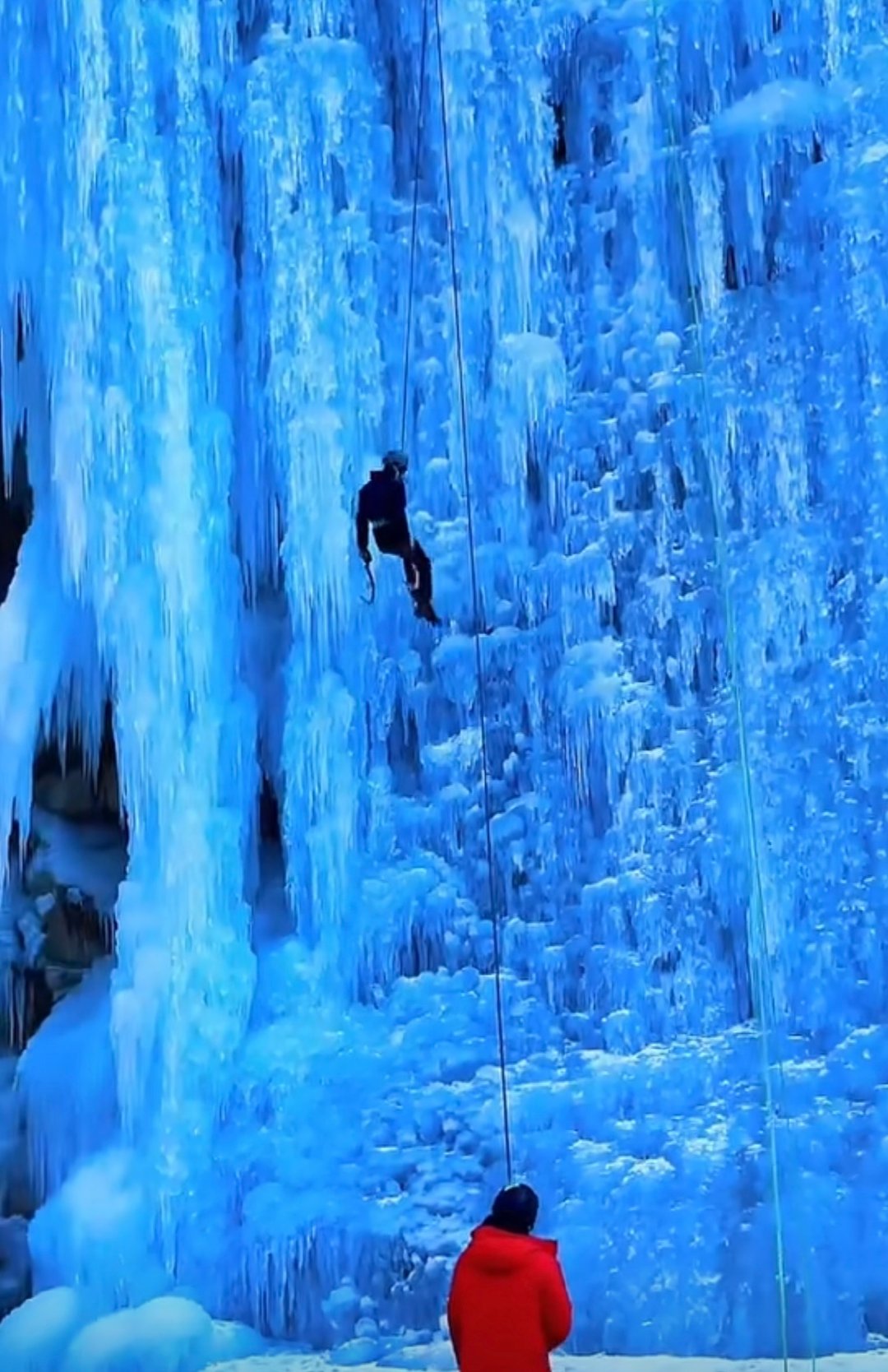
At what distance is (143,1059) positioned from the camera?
400cm

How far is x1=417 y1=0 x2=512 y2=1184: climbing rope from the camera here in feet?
12.9

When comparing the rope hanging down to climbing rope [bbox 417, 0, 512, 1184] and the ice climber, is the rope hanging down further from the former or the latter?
the ice climber

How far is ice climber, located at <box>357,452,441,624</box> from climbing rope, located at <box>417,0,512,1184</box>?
0.15 metres

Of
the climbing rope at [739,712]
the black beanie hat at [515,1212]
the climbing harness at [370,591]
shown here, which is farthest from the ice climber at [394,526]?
the black beanie hat at [515,1212]

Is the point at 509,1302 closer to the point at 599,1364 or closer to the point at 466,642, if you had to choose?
the point at 599,1364

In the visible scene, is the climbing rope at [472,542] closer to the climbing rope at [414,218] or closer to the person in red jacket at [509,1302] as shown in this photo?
the climbing rope at [414,218]

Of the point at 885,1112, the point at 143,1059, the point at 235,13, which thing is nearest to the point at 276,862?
the point at 143,1059

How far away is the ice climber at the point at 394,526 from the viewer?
12.7ft

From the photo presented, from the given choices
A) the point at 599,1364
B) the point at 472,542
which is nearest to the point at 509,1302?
the point at 599,1364

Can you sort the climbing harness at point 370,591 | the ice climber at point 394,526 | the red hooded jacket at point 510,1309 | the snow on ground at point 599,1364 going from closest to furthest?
the red hooded jacket at point 510,1309 → the snow on ground at point 599,1364 → the ice climber at point 394,526 → the climbing harness at point 370,591

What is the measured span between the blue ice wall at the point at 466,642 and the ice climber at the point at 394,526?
0.13 meters

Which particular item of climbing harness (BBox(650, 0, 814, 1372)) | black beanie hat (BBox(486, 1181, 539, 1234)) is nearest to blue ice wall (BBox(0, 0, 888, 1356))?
climbing harness (BBox(650, 0, 814, 1372))

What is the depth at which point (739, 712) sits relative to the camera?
13.1 ft

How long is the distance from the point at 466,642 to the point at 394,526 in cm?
40
